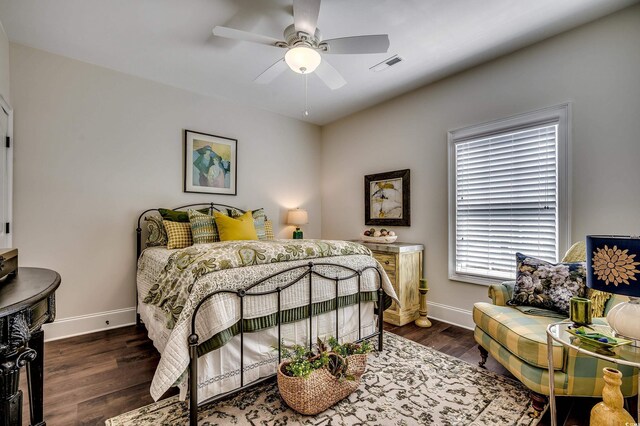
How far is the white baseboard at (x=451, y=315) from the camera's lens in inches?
126

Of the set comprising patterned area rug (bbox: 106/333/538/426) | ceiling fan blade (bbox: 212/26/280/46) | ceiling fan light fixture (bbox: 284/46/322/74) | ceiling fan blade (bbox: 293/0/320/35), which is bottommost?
patterned area rug (bbox: 106/333/538/426)

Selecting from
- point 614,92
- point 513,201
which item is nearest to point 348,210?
point 513,201

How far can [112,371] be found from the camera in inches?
89.7

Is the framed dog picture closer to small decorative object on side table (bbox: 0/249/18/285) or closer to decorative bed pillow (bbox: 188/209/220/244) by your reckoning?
decorative bed pillow (bbox: 188/209/220/244)

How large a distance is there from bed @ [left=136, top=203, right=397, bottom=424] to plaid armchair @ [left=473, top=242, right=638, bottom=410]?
2.73ft

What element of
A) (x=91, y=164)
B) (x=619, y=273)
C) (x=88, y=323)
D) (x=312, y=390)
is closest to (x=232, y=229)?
(x=91, y=164)

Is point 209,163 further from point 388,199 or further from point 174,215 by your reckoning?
point 388,199

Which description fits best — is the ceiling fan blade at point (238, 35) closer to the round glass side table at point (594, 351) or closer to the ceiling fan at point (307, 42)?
the ceiling fan at point (307, 42)

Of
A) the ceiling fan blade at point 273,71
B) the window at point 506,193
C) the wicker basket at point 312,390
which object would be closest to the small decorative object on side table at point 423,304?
the window at point 506,193

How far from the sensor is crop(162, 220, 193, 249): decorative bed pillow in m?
3.01

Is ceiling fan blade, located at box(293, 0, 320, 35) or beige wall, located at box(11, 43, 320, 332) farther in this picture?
beige wall, located at box(11, 43, 320, 332)

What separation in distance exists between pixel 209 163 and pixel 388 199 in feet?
7.99

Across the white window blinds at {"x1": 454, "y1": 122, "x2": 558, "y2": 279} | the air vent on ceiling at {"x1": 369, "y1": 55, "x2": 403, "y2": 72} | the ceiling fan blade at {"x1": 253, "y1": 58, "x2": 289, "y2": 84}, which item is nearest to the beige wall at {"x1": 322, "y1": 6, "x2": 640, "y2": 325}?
the white window blinds at {"x1": 454, "y1": 122, "x2": 558, "y2": 279}

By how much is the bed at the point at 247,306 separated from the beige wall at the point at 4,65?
1953mm
